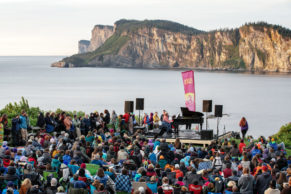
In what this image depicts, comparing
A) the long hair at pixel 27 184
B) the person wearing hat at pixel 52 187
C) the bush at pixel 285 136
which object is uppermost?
the long hair at pixel 27 184

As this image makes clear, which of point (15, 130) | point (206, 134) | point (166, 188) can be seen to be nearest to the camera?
point (166, 188)

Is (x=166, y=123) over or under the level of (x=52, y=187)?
over

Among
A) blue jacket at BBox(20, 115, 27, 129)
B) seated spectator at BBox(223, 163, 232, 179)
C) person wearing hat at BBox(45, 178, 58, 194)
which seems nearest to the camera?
person wearing hat at BBox(45, 178, 58, 194)

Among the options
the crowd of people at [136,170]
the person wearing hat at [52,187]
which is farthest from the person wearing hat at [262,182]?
the person wearing hat at [52,187]

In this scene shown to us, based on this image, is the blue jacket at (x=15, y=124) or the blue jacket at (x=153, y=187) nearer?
the blue jacket at (x=153, y=187)

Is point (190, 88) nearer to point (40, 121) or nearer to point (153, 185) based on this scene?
point (40, 121)

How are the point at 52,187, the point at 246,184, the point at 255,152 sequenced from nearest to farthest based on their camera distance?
1. the point at 52,187
2. the point at 246,184
3. the point at 255,152

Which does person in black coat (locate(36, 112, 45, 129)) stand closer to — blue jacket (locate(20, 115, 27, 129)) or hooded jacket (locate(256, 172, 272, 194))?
blue jacket (locate(20, 115, 27, 129))

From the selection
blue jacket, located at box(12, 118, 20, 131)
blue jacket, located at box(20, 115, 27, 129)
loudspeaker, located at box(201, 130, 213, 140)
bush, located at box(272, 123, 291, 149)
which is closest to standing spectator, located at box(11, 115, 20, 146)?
blue jacket, located at box(12, 118, 20, 131)

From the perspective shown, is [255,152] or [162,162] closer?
[162,162]

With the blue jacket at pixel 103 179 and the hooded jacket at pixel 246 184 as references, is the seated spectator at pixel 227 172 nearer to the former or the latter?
the hooded jacket at pixel 246 184

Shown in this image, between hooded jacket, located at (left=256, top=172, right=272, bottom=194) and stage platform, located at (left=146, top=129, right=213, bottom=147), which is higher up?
hooded jacket, located at (left=256, top=172, right=272, bottom=194)

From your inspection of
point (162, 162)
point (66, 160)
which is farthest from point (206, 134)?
point (66, 160)

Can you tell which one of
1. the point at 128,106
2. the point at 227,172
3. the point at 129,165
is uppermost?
the point at 128,106
